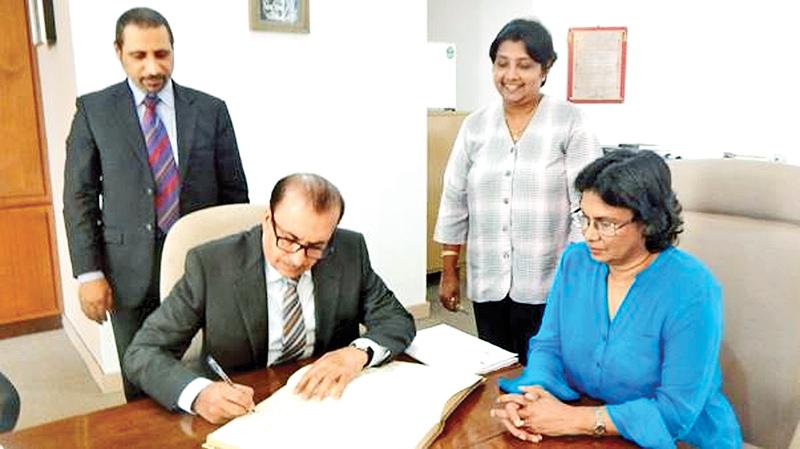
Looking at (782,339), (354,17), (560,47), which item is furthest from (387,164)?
(782,339)

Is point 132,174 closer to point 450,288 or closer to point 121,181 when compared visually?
point 121,181

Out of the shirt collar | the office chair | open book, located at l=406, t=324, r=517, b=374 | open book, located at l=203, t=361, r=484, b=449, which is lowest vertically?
the office chair

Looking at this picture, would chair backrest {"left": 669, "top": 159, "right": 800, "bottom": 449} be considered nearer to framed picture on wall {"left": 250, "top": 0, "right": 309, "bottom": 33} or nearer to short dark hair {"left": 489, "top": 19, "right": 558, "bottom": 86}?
short dark hair {"left": 489, "top": 19, "right": 558, "bottom": 86}

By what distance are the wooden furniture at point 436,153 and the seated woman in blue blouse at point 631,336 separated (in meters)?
3.01

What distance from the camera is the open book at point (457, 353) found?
4.76 feet

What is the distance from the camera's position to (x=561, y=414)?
3.90 ft

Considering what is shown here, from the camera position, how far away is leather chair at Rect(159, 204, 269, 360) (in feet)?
5.24

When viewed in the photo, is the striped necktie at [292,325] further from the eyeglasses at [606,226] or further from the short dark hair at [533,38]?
the short dark hair at [533,38]

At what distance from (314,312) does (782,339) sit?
1.02 meters

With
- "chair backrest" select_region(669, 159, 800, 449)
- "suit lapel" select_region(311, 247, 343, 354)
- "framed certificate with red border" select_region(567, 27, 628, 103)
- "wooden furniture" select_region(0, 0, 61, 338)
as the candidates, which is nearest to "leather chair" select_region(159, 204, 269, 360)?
"suit lapel" select_region(311, 247, 343, 354)

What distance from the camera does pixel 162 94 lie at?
2008 mm

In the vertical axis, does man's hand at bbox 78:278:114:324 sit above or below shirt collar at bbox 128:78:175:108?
below

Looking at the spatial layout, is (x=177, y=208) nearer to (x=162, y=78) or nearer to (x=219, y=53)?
(x=162, y=78)

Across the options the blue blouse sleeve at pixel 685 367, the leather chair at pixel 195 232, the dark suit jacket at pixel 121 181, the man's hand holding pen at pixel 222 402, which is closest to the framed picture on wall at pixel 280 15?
the dark suit jacket at pixel 121 181
